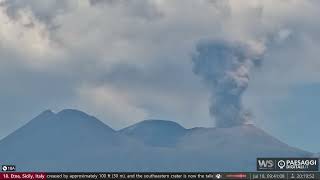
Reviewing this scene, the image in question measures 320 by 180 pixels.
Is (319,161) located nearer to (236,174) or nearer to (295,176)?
(295,176)

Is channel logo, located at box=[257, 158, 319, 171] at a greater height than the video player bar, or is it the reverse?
channel logo, located at box=[257, 158, 319, 171]

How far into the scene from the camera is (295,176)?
384ft

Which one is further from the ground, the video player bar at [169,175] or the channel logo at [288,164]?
the channel logo at [288,164]

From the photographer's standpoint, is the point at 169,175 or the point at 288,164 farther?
the point at 288,164

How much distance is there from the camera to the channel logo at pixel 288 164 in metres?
116

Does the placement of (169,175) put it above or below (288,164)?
below

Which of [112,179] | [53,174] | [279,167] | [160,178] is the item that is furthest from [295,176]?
[53,174]

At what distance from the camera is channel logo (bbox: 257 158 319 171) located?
116 metres

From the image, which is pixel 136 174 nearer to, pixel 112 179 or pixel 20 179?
pixel 112 179

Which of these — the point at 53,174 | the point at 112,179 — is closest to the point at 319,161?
the point at 112,179

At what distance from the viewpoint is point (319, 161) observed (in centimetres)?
11969

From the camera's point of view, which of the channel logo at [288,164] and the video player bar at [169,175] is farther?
the channel logo at [288,164]

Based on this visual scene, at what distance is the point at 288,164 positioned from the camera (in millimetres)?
116750

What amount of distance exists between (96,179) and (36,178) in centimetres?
988
